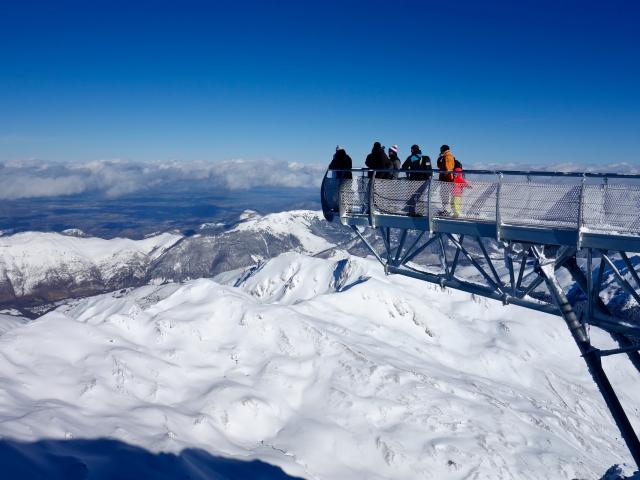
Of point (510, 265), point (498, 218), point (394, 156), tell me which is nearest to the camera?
point (498, 218)

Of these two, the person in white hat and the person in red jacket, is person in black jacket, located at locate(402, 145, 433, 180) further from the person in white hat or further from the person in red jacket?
the person in red jacket

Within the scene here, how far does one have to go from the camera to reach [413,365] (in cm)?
8475

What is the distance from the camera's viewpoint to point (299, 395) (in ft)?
214

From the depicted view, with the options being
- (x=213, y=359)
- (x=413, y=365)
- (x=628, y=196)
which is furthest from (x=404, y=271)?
(x=413, y=365)

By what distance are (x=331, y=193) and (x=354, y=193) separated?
1113 millimetres

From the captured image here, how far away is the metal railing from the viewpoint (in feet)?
37.1

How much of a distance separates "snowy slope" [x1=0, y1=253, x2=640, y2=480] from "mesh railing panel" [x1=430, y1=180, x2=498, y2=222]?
25409 millimetres

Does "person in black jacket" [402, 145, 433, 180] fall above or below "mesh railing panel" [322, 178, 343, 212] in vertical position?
above

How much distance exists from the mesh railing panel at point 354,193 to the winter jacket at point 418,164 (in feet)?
5.60

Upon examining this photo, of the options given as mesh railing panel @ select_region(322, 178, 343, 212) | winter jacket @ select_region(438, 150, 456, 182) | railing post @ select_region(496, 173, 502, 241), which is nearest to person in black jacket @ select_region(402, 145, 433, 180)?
winter jacket @ select_region(438, 150, 456, 182)

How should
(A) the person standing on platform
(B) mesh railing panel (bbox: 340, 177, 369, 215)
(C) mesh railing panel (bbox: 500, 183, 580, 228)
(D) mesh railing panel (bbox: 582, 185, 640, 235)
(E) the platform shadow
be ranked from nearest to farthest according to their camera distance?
(D) mesh railing panel (bbox: 582, 185, 640, 235)
(C) mesh railing panel (bbox: 500, 183, 580, 228)
(B) mesh railing panel (bbox: 340, 177, 369, 215)
(A) the person standing on platform
(E) the platform shadow

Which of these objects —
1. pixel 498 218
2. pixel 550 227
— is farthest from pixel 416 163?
pixel 550 227

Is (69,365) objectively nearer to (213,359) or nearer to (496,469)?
(213,359)

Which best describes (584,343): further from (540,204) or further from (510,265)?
(540,204)
